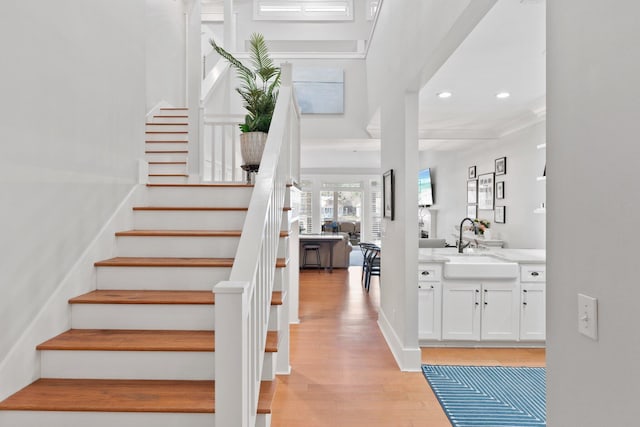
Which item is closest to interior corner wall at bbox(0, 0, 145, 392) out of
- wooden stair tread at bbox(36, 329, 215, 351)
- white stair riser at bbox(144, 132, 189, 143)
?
wooden stair tread at bbox(36, 329, 215, 351)

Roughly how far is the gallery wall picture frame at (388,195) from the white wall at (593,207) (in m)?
2.58

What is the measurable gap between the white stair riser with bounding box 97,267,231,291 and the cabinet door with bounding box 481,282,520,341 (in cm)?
273

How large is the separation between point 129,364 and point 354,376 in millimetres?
1943

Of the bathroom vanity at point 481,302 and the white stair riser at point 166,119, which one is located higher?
the white stair riser at point 166,119

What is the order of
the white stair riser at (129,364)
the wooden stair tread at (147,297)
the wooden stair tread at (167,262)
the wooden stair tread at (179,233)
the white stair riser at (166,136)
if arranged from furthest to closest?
1. the white stair riser at (166,136)
2. the wooden stair tread at (179,233)
3. the wooden stair tread at (167,262)
4. the wooden stair tread at (147,297)
5. the white stair riser at (129,364)

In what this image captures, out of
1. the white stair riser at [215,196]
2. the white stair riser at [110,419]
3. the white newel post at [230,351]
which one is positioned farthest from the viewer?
the white stair riser at [215,196]

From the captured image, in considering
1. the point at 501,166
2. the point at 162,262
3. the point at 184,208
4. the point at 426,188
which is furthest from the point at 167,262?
the point at 426,188

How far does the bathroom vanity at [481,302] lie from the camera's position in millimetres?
3684

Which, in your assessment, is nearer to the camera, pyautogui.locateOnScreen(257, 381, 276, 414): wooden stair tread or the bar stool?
pyautogui.locateOnScreen(257, 381, 276, 414): wooden stair tread

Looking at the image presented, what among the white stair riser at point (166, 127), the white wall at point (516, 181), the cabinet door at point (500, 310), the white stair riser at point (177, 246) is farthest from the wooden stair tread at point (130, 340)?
the white wall at point (516, 181)

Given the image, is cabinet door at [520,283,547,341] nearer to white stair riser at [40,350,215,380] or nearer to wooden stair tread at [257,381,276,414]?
wooden stair tread at [257,381,276,414]

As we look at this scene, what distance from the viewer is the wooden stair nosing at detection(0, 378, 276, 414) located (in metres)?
1.50

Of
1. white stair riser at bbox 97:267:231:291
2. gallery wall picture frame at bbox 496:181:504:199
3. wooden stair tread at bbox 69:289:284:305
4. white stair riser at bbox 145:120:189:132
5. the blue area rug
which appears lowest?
the blue area rug

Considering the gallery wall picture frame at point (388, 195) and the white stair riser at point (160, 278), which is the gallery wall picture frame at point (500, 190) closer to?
the gallery wall picture frame at point (388, 195)
